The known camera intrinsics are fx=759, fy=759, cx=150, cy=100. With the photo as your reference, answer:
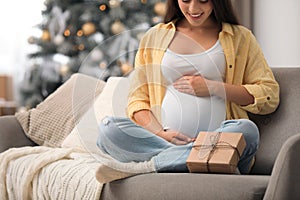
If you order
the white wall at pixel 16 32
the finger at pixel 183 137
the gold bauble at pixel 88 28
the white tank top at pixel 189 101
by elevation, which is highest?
the white tank top at pixel 189 101

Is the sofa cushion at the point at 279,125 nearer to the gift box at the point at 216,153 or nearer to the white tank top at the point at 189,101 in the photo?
the white tank top at the point at 189,101

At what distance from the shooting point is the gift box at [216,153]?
2.27m

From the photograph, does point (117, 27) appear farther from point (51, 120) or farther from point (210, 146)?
point (210, 146)

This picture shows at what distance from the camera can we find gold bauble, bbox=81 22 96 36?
183 inches

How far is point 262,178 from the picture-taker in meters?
2.13

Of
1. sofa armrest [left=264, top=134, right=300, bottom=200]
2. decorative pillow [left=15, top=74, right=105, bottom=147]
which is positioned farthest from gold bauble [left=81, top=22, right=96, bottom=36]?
sofa armrest [left=264, top=134, right=300, bottom=200]

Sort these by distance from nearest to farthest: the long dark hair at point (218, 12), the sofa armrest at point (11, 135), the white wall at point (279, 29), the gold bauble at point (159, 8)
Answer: the long dark hair at point (218, 12)
the sofa armrest at point (11, 135)
the white wall at point (279, 29)
the gold bauble at point (159, 8)

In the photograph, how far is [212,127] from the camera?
2.50 metres

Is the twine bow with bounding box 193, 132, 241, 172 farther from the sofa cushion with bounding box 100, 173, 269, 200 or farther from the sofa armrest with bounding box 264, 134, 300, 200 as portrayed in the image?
the sofa armrest with bounding box 264, 134, 300, 200

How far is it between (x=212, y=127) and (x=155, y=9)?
2.09 m

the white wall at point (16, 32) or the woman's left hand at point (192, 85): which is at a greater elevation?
the woman's left hand at point (192, 85)

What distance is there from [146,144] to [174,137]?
0.33ft

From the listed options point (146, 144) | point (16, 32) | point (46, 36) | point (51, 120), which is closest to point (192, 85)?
point (146, 144)

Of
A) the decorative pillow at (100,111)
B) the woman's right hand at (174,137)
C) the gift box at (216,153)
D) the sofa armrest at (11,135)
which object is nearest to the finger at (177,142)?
the woman's right hand at (174,137)
